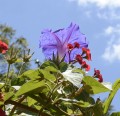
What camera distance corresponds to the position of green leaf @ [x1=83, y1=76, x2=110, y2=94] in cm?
94

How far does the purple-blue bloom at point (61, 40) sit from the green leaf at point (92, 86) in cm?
21

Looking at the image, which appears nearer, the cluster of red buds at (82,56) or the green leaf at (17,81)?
the green leaf at (17,81)

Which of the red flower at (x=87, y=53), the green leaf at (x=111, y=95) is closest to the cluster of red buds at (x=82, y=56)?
the red flower at (x=87, y=53)

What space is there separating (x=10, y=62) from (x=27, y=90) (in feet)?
0.45

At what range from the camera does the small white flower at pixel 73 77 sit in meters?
0.86

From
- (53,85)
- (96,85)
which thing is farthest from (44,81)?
(96,85)

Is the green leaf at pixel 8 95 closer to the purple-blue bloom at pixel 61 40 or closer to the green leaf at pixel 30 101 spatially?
the green leaf at pixel 30 101

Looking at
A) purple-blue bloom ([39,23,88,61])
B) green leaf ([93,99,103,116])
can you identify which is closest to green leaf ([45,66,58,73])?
green leaf ([93,99,103,116])

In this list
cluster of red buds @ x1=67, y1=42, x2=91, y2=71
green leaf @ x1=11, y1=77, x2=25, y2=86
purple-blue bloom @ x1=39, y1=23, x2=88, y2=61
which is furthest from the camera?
purple-blue bloom @ x1=39, y1=23, x2=88, y2=61

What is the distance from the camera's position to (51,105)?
0.94m

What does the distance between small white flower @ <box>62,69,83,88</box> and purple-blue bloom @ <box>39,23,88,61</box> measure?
25cm

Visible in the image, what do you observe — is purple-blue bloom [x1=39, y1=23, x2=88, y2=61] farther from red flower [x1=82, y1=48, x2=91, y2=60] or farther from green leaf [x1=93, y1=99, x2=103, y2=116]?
green leaf [x1=93, y1=99, x2=103, y2=116]

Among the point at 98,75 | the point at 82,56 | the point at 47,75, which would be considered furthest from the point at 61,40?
the point at 47,75

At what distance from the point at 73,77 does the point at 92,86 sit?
4.0 inches
